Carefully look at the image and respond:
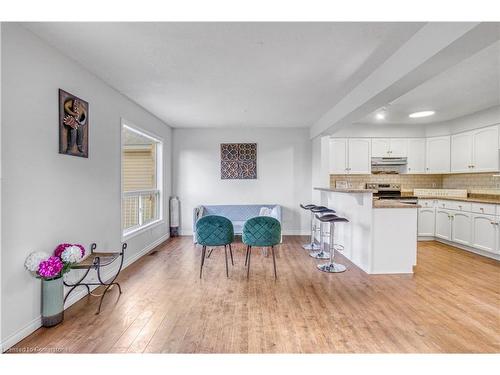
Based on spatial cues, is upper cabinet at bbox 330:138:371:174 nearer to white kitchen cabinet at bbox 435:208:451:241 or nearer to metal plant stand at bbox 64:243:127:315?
white kitchen cabinet at bbox 435:208:451:241

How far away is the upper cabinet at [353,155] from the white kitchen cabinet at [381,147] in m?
0.11

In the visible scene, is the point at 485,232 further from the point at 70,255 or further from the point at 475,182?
the point at 70,255

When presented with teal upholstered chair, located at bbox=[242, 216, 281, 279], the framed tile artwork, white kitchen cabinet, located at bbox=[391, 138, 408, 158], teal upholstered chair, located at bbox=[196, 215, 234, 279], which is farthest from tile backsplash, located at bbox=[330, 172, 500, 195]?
teal upholstered chair, located at bbox=[196, 215, 234, 279]

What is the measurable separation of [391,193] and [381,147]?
1085 mm

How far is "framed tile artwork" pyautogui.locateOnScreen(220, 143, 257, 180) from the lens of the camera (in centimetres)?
605

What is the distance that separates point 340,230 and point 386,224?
1060 millimetres

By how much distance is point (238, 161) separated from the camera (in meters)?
6.07

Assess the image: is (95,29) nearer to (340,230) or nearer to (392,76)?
(392,76)

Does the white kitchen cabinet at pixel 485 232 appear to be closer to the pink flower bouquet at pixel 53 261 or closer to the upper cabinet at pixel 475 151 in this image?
the upper cabinet at pixel 475 151

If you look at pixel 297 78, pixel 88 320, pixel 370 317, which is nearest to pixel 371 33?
pixel 297 78

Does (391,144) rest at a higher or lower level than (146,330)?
higher

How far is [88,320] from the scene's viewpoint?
234cm

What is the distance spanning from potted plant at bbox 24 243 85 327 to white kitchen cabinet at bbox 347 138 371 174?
5.41 m
